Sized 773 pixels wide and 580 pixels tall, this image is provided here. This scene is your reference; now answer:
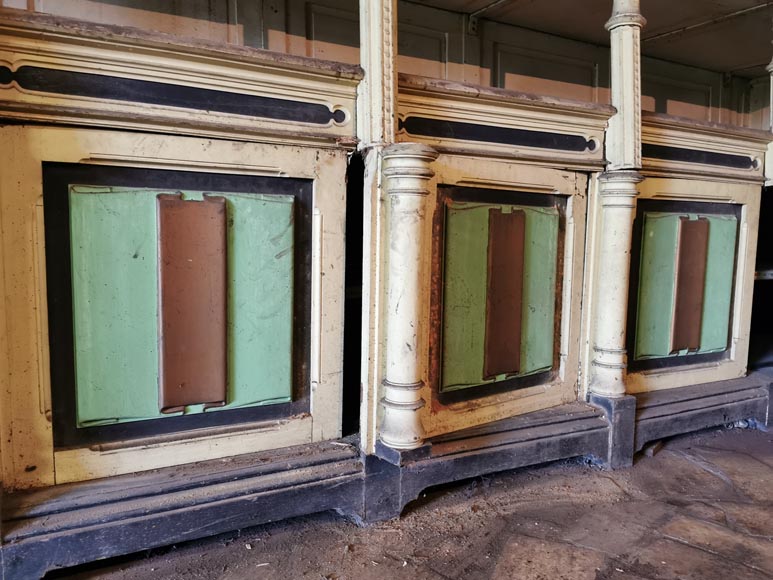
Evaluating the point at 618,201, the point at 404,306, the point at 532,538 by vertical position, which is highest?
the point at 618,201

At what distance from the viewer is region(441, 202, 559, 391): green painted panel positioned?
2.48 metres

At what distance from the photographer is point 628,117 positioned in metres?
2.75

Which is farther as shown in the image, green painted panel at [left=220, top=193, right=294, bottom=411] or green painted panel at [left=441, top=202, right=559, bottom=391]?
green painted panel at [left=441, top=202, right=559, bottom=391]

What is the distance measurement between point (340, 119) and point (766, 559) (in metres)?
2.23

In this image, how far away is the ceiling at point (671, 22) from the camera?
3633 millimetres

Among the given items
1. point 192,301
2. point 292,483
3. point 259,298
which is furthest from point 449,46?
point 292,483

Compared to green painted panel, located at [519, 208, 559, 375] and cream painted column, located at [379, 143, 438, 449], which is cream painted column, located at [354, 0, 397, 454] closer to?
cream painted column, located at [379, 143, 438, 449]

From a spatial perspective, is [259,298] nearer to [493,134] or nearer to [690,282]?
[493,134]

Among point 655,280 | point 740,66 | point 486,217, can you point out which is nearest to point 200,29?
point 486,217

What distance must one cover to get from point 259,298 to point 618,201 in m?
1.76

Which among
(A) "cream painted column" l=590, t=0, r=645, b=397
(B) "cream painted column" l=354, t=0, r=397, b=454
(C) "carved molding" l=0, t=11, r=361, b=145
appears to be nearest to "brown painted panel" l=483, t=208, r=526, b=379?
(A) "cream painted column" l=590, t=0, r=645, b=397

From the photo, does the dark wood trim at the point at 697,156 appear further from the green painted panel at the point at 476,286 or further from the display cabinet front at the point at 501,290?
the green painted panel at the point at 476,286

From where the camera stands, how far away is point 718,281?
10.8 ft

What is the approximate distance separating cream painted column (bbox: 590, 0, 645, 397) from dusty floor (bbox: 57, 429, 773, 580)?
0.55 m
